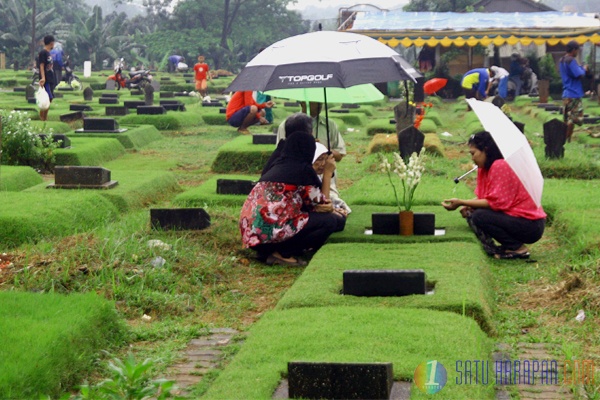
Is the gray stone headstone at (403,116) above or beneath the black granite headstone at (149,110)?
above

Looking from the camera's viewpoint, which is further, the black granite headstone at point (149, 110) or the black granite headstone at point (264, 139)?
the black granite headstone at point (149, 110)

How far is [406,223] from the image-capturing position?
8.27 m

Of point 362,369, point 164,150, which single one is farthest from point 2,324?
point 164,150

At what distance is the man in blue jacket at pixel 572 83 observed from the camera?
1606 centimetres

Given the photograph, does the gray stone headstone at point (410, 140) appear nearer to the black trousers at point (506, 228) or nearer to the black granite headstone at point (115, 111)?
the black trousers at point (506, 228)

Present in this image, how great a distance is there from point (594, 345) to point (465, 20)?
31.7m

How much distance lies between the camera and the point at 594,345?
18.4 ft

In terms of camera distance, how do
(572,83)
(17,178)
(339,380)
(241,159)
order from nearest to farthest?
(339,380), (17,178), (241,159), (572,83)

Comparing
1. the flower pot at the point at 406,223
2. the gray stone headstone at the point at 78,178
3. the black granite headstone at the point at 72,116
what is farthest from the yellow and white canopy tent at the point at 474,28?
the flower pot at the point at 406,223

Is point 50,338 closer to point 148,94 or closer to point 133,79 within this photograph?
point 148,94

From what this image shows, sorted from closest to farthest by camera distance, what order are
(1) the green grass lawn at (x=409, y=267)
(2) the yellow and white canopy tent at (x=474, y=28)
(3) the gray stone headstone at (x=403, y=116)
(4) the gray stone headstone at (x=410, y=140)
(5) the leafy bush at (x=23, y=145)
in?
1. (1) the green grass lawn at (x=409, y=267)
2. (5) the leafy bush at (x=23, y=145)
3. (4) the gray stone headstone at (x=410, y=140)
4. (3) the gray stone headstone at (x=403, y=116)
5. (2) the yellow and white canopy tent at (x=474, y=28)

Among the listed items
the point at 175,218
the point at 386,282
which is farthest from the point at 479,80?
the point at 386,282

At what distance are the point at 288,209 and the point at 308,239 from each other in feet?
1.19

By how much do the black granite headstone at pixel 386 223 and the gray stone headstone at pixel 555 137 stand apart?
525 cm
